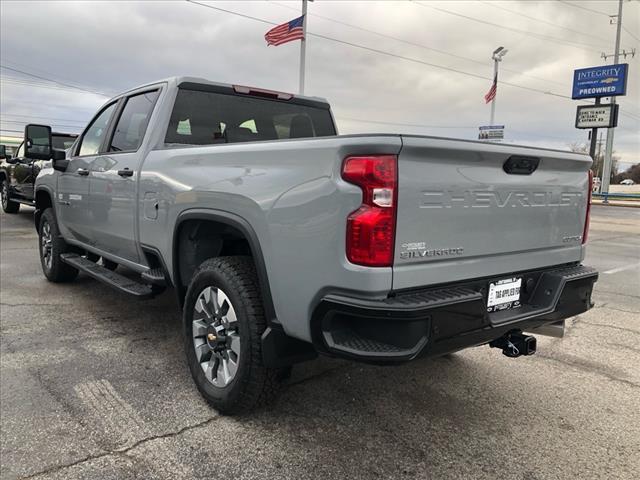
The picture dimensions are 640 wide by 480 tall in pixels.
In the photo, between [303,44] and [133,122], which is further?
[303,44]

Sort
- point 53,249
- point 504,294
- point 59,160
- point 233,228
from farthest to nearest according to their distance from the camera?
point 53,249, point 59,160, point 233,228, point 504,294

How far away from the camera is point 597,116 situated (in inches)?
1391

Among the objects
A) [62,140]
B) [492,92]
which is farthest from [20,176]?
[492,92]

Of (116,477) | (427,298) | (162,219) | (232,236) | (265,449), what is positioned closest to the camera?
(427,298)

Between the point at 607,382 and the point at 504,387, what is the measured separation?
79 cm

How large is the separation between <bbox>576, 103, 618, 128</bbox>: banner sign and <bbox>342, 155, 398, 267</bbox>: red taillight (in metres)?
38.6

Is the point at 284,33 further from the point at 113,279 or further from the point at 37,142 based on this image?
the point at 113,279

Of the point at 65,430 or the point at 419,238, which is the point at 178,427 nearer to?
the point at 65,430

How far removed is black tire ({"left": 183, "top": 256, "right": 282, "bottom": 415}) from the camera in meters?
2.71

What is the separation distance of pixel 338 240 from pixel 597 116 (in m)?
39.1

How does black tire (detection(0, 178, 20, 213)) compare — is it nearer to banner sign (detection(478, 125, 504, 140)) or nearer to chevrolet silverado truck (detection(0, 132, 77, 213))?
chevrolet silverado truck (detection(0, 132, 77, 213))

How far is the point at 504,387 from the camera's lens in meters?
3.53

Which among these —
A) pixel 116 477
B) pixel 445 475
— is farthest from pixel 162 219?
pixel 445 475

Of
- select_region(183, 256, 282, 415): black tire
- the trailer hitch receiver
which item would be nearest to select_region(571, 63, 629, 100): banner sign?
the trailer hitch receiver
